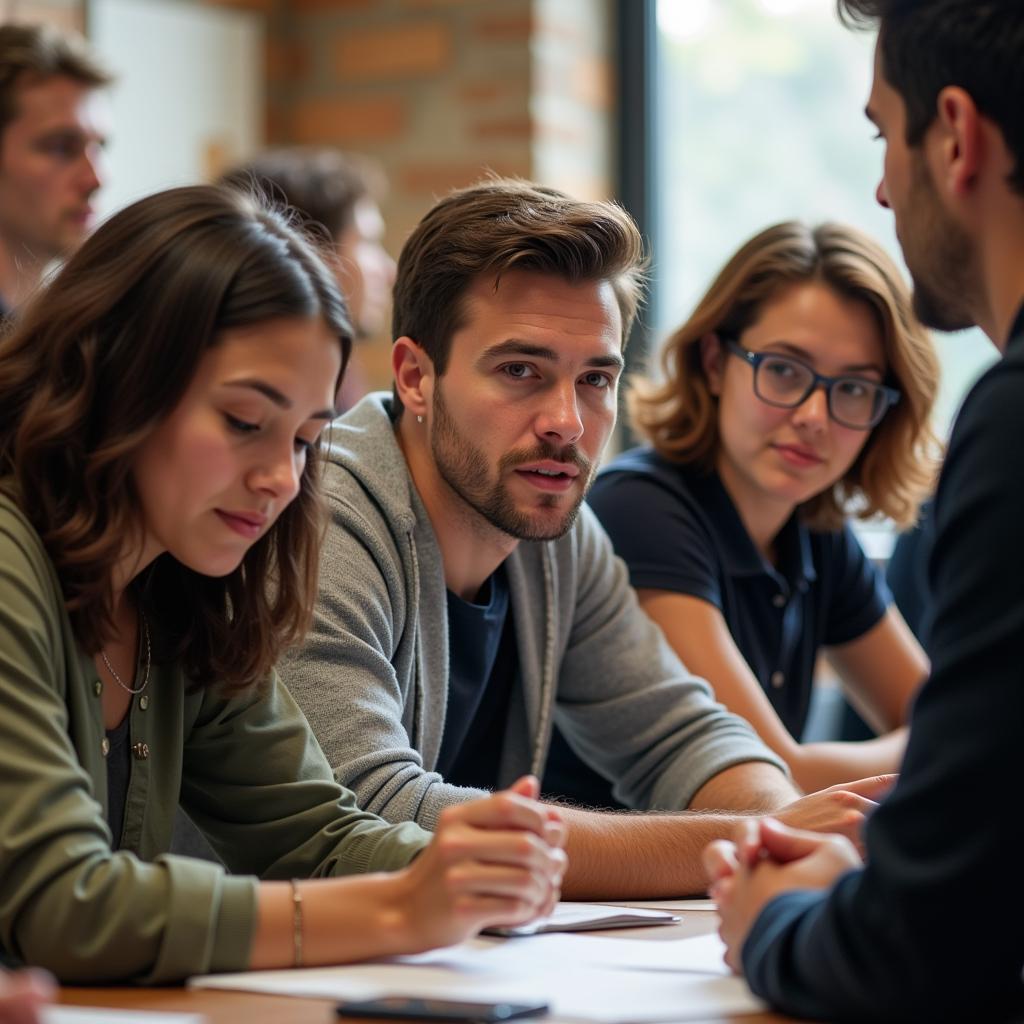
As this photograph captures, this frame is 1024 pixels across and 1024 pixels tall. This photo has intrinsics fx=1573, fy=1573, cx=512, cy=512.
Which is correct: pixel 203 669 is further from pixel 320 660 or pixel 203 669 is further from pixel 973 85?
pixel 973 85

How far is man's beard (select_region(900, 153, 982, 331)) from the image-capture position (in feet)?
4.09

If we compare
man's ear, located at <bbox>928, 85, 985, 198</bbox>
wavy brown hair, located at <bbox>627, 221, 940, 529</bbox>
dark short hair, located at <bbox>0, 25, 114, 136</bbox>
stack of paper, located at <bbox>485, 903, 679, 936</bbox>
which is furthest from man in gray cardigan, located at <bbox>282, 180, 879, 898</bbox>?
dark short hair, located at <bbox>0, 25, 114, 136</bbox>

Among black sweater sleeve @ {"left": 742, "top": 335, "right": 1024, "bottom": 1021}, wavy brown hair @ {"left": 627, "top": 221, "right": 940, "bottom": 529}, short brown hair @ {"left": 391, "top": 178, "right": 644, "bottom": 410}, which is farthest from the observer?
wavy brown hair @ {"left": 627, "top": 221, "right": 940, "bottom": 529}

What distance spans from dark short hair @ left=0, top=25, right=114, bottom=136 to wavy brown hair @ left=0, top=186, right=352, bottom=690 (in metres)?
2.23

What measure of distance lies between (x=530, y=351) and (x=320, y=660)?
17.6 inches

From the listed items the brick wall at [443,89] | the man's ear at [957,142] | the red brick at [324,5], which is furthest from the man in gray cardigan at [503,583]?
the red brick at [324,5]

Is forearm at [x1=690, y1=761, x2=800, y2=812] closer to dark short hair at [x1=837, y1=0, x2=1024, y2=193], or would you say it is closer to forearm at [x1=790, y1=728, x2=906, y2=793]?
forearm at [x1=790, y1=728, x2=906, y2=793]

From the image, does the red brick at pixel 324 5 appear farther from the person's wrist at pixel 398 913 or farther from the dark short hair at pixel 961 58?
the person's wrist at pixel 398 913

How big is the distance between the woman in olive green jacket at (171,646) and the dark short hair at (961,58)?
1.70ft

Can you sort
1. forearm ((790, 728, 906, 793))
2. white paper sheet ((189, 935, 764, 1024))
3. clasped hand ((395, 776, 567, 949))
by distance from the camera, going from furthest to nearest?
forearm ((790, 728, 906, 793)) < clasped hand ((395, 776, 567, 949)) < white paper sheet ((189, 935, 764, 1024))

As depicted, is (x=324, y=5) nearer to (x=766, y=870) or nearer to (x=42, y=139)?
(x=42, y=139)

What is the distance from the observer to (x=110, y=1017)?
107 cm

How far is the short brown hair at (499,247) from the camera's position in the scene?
6.16 feet

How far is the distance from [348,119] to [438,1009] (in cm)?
341
